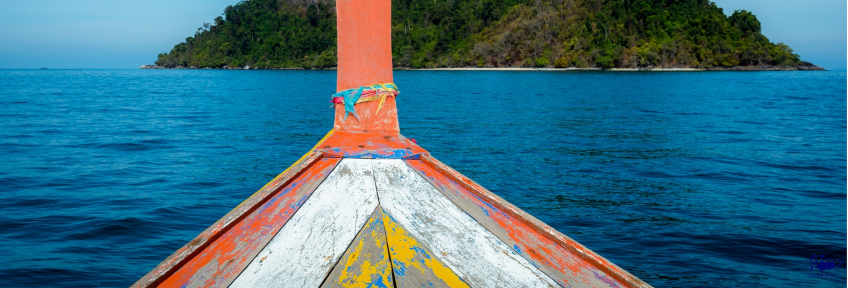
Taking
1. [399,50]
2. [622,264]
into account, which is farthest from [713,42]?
[622,264]

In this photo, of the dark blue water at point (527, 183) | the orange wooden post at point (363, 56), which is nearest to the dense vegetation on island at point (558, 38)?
the dark blue water at point (527, 183)

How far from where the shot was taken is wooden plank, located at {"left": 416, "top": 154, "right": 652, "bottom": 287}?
2.67m

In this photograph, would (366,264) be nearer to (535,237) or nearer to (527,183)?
(535,237)

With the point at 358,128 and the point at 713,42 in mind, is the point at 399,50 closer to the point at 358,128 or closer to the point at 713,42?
the point at 713,42

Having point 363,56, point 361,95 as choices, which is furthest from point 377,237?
point 363,56

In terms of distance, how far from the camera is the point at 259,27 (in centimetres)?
18188

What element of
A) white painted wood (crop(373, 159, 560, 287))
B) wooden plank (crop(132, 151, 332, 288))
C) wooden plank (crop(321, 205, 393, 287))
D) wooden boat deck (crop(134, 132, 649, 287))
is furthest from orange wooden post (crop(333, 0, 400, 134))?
wooden plank (crop(321, 205, 393, 287))

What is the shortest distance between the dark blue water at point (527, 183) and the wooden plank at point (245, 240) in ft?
17.4

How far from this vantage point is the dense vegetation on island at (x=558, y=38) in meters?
122

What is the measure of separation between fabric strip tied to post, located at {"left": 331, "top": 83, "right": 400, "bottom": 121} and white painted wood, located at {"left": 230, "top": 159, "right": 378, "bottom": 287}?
0.40 metres

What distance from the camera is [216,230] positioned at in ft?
8.73

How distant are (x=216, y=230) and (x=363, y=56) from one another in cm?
121

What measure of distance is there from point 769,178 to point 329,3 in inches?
7248

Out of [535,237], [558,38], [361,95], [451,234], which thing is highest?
[558,38]
